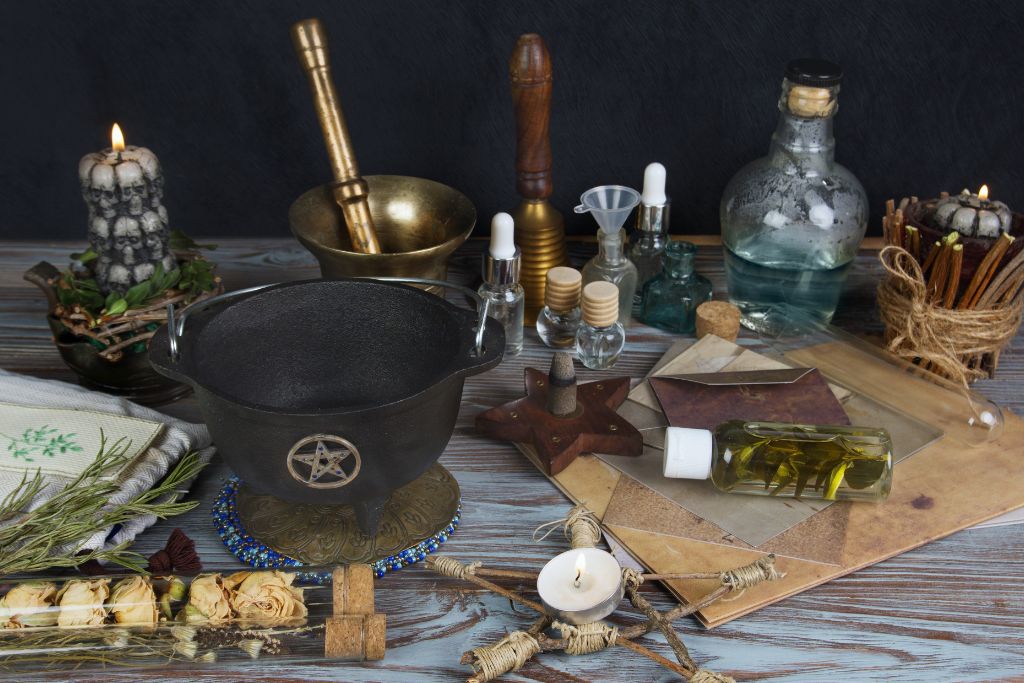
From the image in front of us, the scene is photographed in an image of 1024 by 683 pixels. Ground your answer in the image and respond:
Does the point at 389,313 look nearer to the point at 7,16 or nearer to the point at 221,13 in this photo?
→ the point at 221,13

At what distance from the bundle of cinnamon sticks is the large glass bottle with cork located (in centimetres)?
9

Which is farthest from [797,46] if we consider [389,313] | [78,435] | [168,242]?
[78,435]

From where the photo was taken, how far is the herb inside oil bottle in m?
1.00

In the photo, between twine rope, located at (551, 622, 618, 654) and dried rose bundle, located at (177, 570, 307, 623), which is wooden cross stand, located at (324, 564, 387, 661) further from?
twine rope, located at (551, 622, 618, 654)

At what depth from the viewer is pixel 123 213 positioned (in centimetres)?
112

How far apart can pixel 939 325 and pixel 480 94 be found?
693 millimetres

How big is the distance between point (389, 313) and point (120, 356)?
0.33 metres

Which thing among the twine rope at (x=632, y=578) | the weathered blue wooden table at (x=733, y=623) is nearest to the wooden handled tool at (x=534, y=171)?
the weathered blue wooden table at (x=733, y=623)

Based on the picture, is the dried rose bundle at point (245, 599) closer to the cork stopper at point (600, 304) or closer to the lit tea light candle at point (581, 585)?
the lit tea light candle at point (581, 585)

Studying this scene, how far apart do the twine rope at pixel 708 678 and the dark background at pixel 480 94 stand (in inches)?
34.5

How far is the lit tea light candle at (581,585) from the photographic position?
853 millimetres

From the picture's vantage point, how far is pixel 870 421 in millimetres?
1124

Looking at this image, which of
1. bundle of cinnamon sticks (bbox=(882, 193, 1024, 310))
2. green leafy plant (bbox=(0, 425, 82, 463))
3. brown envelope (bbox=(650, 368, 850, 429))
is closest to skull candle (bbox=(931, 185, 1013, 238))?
bundle of cinnamon sticks (bbox=(882, 193, 1024, 310))

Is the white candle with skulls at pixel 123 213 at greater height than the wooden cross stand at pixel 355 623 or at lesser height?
greater
